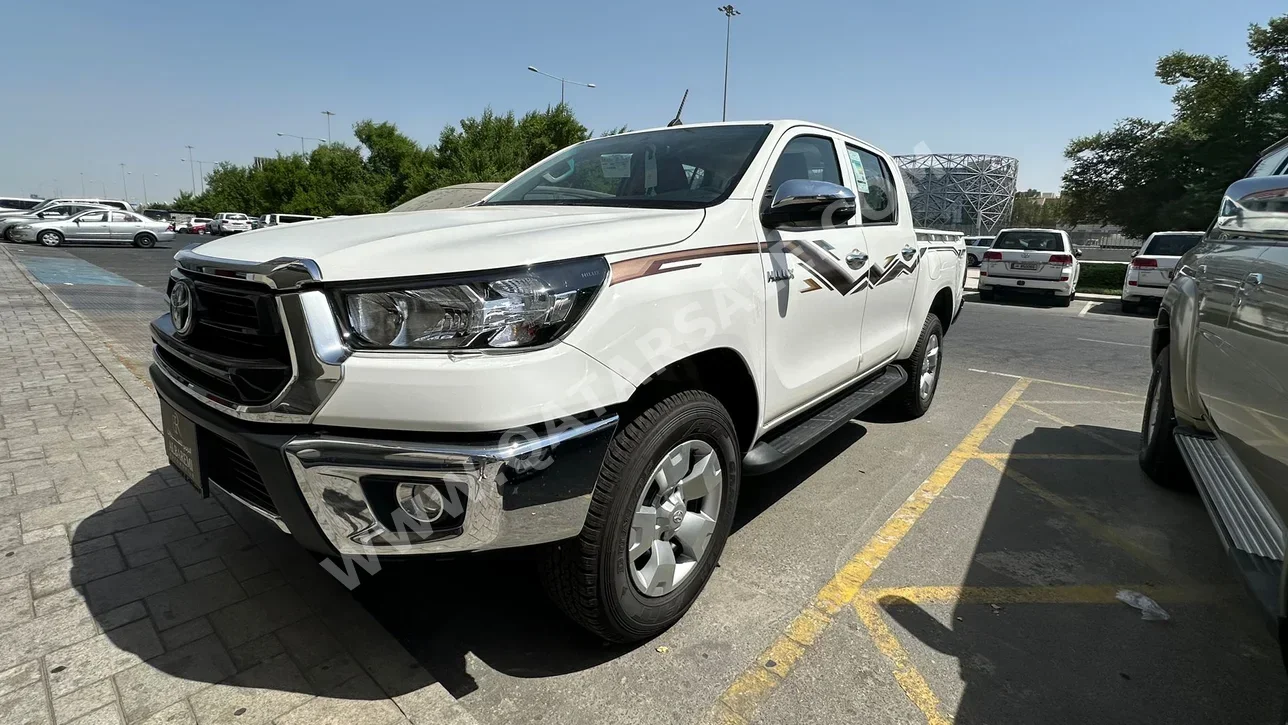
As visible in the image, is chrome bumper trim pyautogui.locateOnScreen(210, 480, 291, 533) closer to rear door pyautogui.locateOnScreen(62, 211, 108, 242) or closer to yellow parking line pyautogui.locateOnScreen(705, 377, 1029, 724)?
yellow parking line pyautogui.locateOnScreen(705, 377, 1029, 724)

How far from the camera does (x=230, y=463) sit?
6.84 feet

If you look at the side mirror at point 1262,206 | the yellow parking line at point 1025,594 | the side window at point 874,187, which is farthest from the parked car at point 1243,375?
the side window at point 874,187

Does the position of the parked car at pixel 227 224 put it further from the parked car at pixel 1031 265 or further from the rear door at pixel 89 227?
the parked car at pixel 1031 265

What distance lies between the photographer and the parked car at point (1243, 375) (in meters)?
1.92

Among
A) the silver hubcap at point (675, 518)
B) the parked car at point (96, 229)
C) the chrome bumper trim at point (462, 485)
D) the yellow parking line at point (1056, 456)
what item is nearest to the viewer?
the chrome bumper trim at point (462, 485)

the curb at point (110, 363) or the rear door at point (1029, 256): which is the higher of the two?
the rear door at point (1029, 256)

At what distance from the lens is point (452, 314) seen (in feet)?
5.85

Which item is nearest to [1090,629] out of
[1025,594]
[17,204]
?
[1025,594]

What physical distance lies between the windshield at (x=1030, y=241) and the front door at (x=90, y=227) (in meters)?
30.6

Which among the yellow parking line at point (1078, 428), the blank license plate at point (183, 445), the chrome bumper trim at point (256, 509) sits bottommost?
the yellow parking line at point (1078, 428)

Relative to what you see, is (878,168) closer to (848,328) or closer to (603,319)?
(848,328)

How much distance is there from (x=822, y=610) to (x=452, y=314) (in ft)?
5.94

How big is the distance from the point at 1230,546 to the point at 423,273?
2.63 meters

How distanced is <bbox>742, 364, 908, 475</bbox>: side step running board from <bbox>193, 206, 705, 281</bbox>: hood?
0.98 metres
